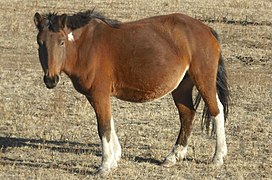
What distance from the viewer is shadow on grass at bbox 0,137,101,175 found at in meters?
8.39

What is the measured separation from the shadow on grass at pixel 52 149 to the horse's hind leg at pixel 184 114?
105 cm

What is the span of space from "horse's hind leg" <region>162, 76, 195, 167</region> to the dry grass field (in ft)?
0.53

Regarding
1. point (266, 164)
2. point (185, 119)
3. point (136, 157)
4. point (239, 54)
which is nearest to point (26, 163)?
point (136, 157)

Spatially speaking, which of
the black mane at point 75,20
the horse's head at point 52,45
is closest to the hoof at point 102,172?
the horse's head at point 52,45

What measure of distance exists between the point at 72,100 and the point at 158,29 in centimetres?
422

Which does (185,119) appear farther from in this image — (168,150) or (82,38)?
(82,38)

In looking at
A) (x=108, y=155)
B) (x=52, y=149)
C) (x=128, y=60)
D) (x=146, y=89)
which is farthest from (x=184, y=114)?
(x=52, y=149)

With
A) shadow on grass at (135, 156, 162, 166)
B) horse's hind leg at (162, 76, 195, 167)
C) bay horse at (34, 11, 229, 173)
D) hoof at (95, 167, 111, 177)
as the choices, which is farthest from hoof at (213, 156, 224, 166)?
hoof at (95, 167, 111, 177)

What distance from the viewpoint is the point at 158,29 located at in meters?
8.44

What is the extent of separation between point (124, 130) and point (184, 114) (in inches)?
61.5

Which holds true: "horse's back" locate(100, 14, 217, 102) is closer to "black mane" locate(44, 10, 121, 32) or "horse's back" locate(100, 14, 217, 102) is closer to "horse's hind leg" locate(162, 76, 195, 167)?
"black mane" locate(44, 10, 121, 32)

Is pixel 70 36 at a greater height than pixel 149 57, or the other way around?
pixel 70 36

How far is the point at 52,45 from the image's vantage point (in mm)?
7668

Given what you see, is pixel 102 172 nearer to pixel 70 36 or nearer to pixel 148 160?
pixel 148 160
